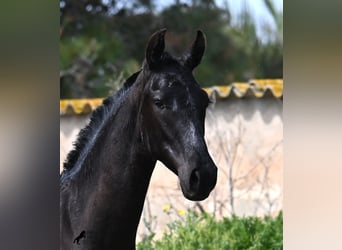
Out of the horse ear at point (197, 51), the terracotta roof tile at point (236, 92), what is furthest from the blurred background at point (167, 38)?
the horse ear at point (197, 51)

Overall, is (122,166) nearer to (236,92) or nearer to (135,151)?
(135,151)

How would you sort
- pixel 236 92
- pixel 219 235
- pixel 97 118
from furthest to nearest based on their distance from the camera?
pixel 236 92 → pixel 219 235 → pixel 97 118

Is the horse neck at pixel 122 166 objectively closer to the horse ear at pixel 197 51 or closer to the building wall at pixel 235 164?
the horse ear at pixel 197 51

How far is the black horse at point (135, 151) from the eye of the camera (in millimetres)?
2207

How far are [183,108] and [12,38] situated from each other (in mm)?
860

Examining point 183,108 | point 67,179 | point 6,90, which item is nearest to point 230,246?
point 67,179

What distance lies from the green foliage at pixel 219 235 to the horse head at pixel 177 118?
1379 mm

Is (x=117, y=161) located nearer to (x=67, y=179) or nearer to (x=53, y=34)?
(x=67, y=179)

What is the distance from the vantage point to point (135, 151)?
241 centimetres

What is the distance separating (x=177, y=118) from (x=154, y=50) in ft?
0.95

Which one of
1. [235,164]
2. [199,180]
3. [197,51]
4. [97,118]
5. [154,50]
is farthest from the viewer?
[235,164]

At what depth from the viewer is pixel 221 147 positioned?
13.7 ft

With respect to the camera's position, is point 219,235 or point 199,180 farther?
point 219,235

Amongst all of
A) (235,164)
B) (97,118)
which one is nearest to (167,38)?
(235,164)
